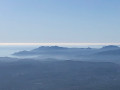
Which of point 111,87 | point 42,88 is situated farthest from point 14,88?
point 111,87

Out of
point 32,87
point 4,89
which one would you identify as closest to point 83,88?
point 32,87

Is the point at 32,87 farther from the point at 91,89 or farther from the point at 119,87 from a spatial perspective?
the point at 119,87

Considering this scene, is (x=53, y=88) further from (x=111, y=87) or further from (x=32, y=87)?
(x=111, y=87)

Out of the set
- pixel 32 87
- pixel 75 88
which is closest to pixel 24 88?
pixel 32 87

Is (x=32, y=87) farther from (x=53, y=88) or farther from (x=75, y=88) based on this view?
(x=75, y=88)

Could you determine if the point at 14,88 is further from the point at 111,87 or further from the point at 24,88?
the point at 111,87

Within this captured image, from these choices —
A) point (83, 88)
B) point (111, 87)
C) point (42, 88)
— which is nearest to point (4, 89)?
point (42, 88)
